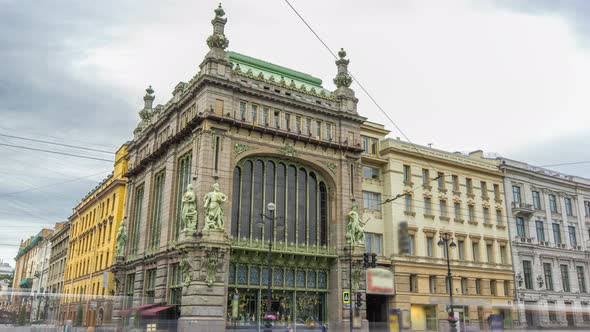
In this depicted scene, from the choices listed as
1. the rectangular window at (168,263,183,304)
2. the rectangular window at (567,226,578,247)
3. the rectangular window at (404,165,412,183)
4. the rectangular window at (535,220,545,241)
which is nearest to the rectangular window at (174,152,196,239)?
the rectangular window at (168,263,183,304)

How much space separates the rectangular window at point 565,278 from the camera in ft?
189

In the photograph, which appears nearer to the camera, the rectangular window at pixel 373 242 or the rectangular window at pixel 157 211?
the rectangular window at pixel 157 211

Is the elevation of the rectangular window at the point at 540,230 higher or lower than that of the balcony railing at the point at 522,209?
lower

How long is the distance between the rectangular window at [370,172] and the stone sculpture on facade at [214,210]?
53.7 ft

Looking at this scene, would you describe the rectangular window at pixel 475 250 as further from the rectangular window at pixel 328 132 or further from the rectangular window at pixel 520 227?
the rectangular window at pixel 328 132

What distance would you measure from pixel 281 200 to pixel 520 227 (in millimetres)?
28804

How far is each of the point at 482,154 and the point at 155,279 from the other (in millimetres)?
36281

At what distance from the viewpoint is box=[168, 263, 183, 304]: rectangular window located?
127 ft

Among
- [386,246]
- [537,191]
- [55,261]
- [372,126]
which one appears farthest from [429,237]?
[55,261]

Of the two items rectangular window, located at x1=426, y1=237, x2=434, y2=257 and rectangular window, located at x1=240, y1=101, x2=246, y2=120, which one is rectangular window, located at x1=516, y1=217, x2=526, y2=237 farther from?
rectangular window, located at x1=240, y1=101, x2=246, y2=120

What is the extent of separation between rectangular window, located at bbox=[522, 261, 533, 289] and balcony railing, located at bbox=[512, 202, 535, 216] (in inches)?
201

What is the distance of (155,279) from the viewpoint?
42844mm

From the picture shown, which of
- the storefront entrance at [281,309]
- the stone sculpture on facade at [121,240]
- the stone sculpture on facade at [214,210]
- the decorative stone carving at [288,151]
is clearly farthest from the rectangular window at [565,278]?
the stone sculpture on facade at [121,240]

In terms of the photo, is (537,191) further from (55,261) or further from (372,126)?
(55,261)
